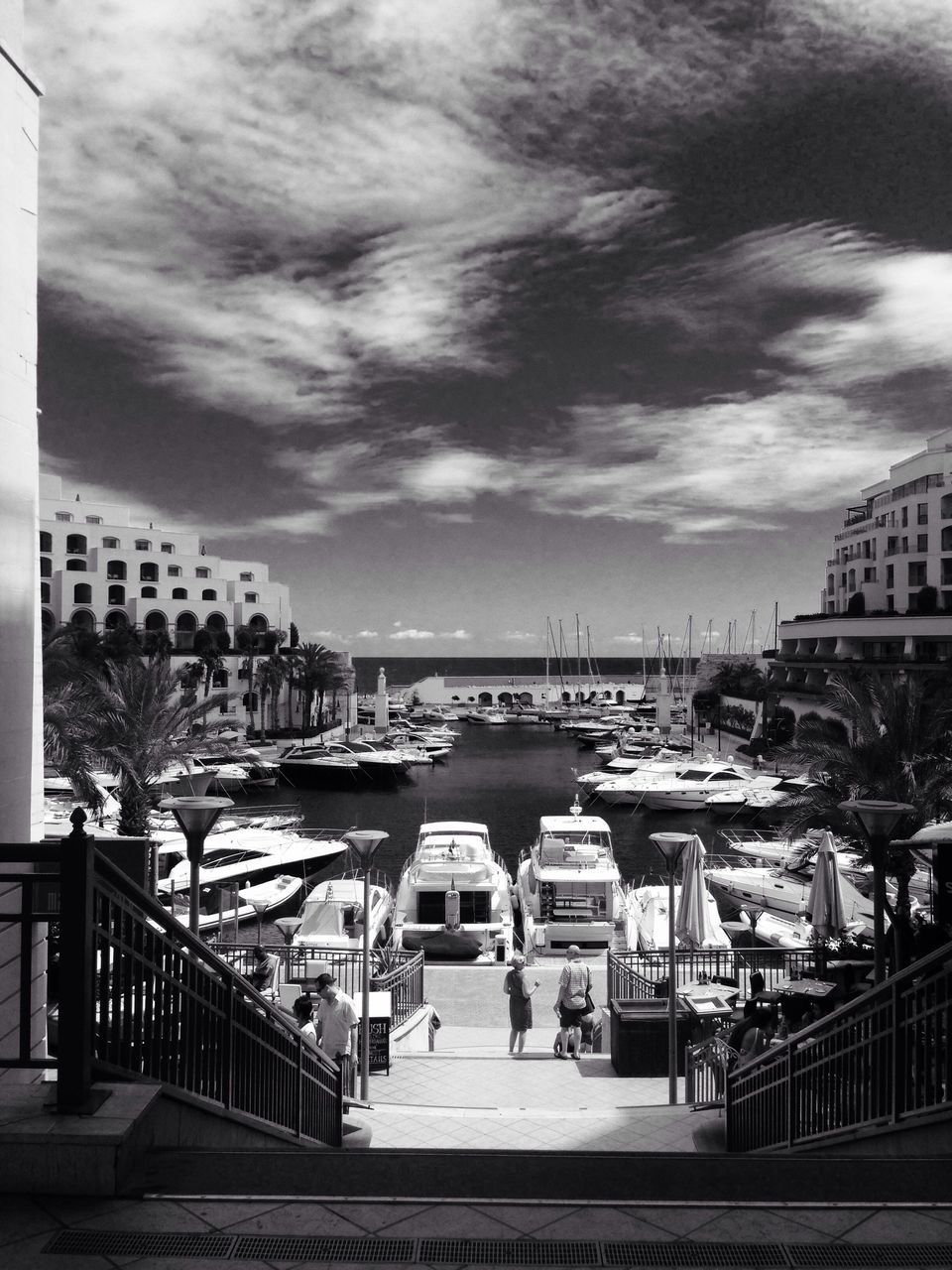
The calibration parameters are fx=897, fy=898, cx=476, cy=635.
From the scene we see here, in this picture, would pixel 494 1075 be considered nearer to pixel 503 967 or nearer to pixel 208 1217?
pixel 503 967

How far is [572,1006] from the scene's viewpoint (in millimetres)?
12617

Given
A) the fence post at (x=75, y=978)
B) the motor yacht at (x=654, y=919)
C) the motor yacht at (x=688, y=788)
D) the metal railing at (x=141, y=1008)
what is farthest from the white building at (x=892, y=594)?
the fence post at (x=75, y=978)

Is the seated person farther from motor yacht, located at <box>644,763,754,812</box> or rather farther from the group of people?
motor yacht, located at <box>644,763,754,812</box>

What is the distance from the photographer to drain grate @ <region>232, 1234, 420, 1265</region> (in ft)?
10.5

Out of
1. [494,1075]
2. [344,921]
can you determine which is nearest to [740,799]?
[344,921]

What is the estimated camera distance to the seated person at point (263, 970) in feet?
43.8

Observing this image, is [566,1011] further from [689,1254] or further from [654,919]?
[654,919]

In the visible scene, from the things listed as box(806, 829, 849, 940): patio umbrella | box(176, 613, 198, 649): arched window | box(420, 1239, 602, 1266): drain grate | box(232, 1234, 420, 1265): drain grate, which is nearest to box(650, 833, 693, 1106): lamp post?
box(806, 829, 849, 940): patio umbrella

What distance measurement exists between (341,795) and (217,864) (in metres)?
25.2

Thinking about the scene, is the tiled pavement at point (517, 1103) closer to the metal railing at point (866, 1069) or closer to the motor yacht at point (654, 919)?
the metal railing at point (866, 1069)

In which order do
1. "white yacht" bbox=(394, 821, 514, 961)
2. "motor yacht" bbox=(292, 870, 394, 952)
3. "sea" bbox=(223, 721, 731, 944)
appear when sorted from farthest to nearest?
"sea" bbox=(223, 721, 731, 944) → "white yacht" bbox=(394, 821, 514, 961) → "motor yacht" bbox=(292, 870, 394, 952)

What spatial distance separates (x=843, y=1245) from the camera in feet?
10.9

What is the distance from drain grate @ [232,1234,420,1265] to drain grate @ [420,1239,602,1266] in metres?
0.09

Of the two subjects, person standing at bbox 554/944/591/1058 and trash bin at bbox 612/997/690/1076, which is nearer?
trash bin at bbox 612/997/690/1076
